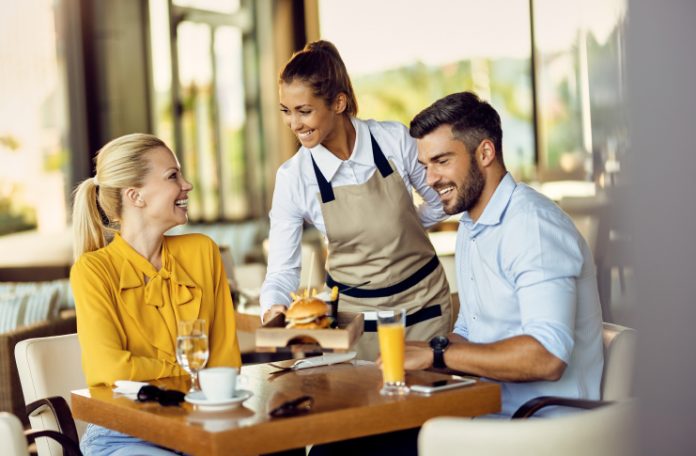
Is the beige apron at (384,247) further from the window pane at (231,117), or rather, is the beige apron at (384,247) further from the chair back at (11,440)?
the window pane at (231,117)

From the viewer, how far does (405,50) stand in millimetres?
10062

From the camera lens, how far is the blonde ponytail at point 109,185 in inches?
98.9

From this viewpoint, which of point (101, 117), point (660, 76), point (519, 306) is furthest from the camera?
point (101, 117)

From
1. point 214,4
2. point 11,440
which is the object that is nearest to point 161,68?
point 214,4

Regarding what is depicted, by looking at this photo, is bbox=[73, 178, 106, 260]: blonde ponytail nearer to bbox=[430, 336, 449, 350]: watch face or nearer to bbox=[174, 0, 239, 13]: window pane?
bbox=[430, 336, 449, 350]: watch face

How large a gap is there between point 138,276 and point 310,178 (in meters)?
0.72

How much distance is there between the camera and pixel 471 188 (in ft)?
7.67

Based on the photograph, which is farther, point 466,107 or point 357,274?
point 357,274

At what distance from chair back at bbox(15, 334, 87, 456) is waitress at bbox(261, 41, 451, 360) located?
2.05 feet

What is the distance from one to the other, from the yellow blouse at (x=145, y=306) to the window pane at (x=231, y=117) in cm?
673

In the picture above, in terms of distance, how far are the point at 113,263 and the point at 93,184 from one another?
26cm

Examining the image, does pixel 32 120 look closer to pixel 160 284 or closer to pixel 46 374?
pixel 46 374

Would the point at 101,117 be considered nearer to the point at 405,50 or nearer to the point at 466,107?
the point at 405,50

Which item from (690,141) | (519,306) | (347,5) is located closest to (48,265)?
(347,5)
